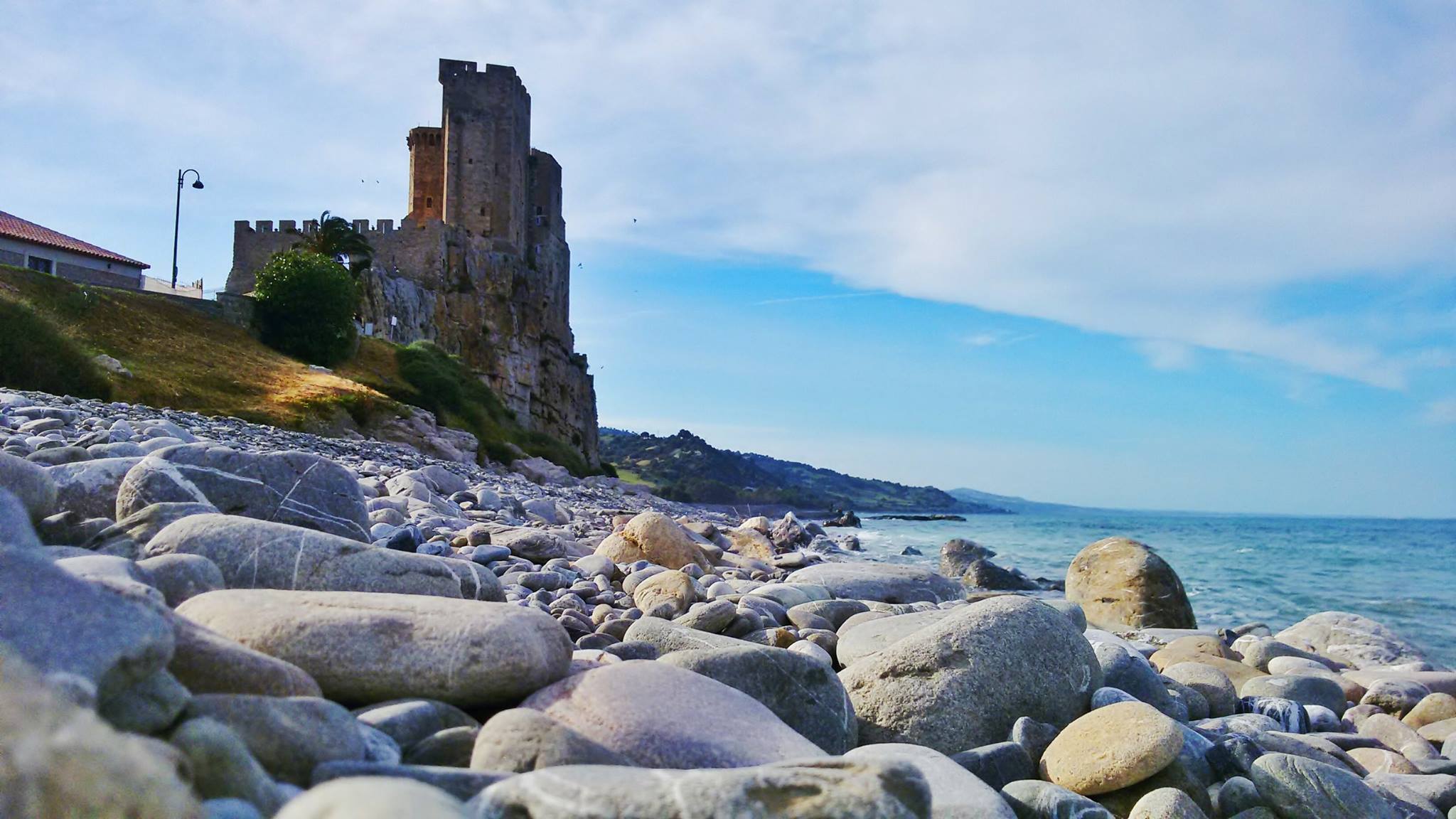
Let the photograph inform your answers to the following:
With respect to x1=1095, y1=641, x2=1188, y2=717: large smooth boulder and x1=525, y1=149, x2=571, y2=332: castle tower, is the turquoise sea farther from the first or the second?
x1=525, y1=149, x2=571, y2=332: castle tower

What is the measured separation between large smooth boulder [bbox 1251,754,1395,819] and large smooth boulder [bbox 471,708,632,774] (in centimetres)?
333

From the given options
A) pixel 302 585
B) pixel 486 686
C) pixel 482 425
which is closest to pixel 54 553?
pixel 302 585

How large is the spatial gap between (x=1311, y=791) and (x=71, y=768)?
478cm

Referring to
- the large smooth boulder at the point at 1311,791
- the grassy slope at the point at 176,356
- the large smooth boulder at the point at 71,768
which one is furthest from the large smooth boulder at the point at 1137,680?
the grassy slope at the point at 176,356

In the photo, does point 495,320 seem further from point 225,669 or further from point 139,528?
point 225,669

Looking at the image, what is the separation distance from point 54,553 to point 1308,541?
56.4 meters

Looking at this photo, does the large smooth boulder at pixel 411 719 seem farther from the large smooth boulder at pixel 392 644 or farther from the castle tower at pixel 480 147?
the castle tower at pixel 480 147

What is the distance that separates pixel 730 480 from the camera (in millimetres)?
103500

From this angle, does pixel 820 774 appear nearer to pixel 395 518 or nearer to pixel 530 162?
pixel 395 518

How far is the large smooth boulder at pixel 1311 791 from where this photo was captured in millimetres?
4270

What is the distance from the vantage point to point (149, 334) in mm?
25781

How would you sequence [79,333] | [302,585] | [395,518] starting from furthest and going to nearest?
[79,333]
[395,518]
[302,585]

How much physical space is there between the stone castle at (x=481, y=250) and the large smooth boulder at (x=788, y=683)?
146 ft

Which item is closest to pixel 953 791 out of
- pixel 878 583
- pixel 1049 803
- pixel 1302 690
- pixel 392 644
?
pixel 1049 803
